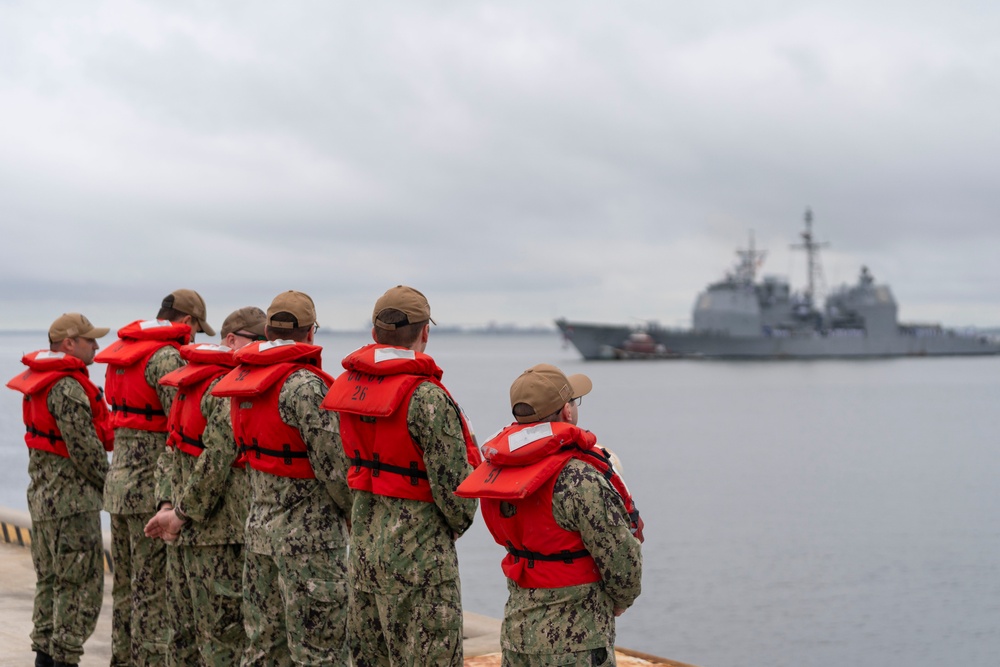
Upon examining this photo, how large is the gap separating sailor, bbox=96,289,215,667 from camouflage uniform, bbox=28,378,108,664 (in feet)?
1.09

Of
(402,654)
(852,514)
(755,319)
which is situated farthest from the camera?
(755,319)

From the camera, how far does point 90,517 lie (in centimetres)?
591

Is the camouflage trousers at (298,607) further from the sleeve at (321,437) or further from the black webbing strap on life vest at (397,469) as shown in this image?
the black webbing strap on life vest at (397,469)

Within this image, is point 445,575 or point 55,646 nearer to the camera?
point 445,575

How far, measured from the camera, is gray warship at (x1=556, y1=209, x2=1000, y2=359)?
318ft

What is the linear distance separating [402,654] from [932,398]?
7352cm

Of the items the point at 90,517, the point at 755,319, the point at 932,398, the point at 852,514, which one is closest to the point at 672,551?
the point at 852,514

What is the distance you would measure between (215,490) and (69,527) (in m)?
1.72

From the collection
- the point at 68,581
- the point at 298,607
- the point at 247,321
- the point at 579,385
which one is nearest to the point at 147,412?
the point at 247,321

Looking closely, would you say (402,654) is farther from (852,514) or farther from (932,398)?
(932,398)

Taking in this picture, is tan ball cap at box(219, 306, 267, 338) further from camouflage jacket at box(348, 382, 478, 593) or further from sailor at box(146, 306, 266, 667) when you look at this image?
camouflage jacket at box(348, 382, 478, 593)

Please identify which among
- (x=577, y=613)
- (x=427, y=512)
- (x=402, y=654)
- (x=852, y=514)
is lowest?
(x=852, y=514)

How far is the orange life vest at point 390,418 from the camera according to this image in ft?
12.5

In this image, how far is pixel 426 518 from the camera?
386 cm
